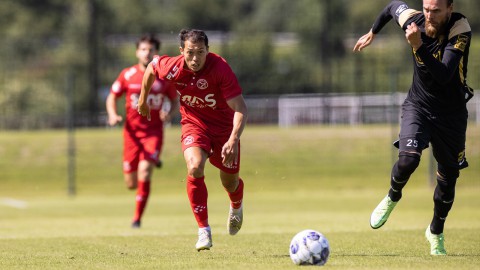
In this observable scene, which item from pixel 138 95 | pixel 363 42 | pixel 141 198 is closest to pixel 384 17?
pixel 363 42

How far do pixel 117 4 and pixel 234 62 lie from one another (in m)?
35.8

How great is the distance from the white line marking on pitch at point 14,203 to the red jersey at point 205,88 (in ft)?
37.2

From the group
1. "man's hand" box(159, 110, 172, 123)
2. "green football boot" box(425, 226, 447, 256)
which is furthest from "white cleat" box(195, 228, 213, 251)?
"man's hand" box(159, 110, 172, 123)

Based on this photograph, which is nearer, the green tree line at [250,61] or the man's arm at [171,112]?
the man's arm at [171,112]

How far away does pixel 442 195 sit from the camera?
9375 mm

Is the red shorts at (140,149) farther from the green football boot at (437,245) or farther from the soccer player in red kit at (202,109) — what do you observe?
the green football boot at (437,245)

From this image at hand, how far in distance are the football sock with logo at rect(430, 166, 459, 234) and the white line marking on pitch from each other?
12.5 m

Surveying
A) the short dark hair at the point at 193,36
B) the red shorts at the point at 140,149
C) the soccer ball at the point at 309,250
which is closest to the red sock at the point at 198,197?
the short dark hair at the point at 193,36

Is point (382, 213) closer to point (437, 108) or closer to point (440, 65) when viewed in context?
point (437, 108)

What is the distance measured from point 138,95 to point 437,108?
6405 mm

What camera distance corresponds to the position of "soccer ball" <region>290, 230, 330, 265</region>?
26.1ft

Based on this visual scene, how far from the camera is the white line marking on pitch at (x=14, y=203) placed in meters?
20.4

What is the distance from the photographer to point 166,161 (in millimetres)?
26500

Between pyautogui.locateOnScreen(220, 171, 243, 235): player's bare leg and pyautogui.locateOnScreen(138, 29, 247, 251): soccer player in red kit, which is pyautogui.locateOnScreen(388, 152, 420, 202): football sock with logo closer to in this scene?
pyautogui.locateOnScreen(138, 29, 247, 251): soccer player in red kit
